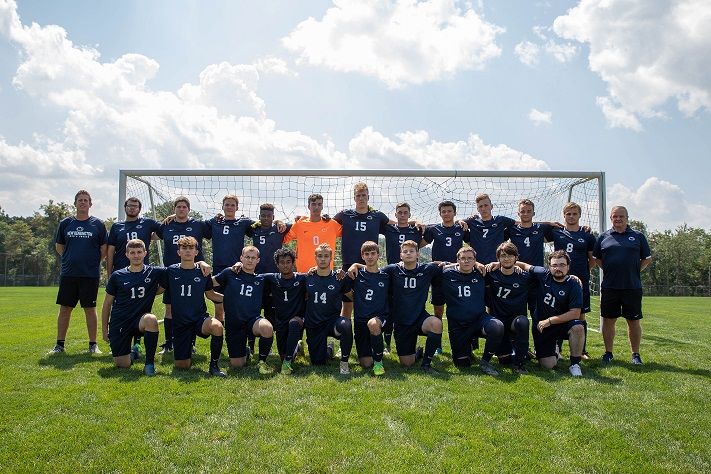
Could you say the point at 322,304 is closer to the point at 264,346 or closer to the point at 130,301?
the point at 264,346

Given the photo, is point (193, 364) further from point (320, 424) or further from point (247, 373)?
point (320, 424)

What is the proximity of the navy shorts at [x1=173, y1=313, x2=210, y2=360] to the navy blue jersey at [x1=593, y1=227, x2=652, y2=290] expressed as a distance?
4.93 metres

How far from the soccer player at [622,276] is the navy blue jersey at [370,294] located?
2.83 m

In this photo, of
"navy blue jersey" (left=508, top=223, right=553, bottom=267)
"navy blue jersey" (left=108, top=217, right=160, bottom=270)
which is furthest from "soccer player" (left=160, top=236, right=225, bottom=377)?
"navy blue jersey" (left=508, top=223, right=553, bottom=267)

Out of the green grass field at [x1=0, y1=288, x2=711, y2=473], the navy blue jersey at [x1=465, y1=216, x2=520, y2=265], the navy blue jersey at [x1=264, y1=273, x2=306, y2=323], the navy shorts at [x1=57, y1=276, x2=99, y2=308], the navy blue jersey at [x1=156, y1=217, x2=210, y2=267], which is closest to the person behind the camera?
the green grass field at [x1=0, y1=288, x2=711, y2=473]

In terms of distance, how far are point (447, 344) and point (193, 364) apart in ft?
11.7

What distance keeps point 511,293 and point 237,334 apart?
3156 millimetres

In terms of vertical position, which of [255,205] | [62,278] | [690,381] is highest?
[255,205]

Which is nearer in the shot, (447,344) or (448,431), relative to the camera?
(448,431)

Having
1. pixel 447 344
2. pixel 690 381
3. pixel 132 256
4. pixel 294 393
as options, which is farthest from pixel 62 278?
pixel 690 381

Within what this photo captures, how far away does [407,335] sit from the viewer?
17.9 feet

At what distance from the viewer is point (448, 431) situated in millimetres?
3436

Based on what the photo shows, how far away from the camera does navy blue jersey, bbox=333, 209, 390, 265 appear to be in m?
6.46

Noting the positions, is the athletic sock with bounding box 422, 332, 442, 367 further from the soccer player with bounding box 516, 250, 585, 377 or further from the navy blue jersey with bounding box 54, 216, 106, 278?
the navy blue jersey with bounding box 54, 216, 106, 278
